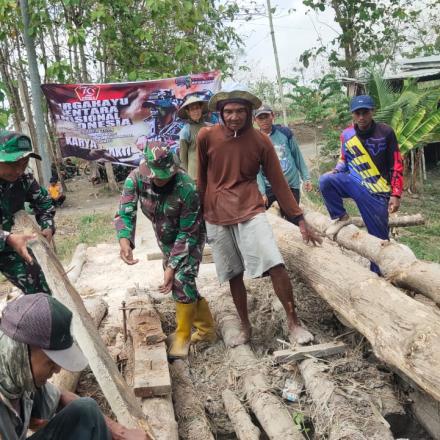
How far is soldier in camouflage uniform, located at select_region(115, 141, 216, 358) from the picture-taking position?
12.9ft

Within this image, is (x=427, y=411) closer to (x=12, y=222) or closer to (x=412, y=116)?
(x=12, y=222)

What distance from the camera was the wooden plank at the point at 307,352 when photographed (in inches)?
141

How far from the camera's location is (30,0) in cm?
773

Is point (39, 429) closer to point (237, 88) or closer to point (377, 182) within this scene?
point (237, 88)

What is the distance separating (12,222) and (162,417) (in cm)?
201

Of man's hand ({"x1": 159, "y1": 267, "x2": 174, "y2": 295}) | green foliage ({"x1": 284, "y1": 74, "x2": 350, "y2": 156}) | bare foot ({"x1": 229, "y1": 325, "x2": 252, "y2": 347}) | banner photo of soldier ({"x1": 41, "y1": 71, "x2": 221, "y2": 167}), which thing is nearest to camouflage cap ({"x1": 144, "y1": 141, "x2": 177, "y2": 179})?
man's hand ({"x1": 159, "y1": 267, "x2": 174, "y2": 295})

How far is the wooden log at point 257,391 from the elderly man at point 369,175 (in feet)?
5.38

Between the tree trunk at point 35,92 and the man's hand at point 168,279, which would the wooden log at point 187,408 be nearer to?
the man's hand at point 168,279

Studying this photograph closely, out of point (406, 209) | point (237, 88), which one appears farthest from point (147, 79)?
point (237, 88)

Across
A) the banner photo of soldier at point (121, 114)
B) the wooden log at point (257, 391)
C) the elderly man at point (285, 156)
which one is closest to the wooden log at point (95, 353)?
the wooden log at point (257, 391)

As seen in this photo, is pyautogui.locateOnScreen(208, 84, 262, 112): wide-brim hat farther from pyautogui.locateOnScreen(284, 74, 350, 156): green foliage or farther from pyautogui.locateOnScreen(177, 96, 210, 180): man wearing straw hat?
pyautogui.locateOnScreen(284, 74, 350, 156): green foliage

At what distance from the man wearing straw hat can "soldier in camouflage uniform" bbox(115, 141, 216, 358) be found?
1.92 metres

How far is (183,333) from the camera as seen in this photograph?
13.4ft

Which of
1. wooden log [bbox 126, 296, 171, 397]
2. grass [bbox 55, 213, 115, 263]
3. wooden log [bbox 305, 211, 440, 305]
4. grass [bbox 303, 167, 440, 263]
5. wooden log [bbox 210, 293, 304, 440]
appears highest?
wooden log [bbox 305, 211, 440, 305]
